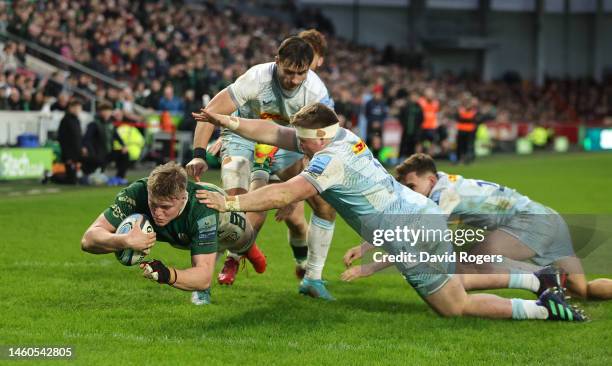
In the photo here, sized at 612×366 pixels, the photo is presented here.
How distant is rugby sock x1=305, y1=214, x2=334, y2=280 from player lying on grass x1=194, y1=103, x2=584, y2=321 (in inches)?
47.1

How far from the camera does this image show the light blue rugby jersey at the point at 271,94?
9.42 meters

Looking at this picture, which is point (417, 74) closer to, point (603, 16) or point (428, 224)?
point (603, 16)

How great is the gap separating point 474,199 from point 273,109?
2032 millimetres

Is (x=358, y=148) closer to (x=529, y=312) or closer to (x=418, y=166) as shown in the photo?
(x=418, y=166)

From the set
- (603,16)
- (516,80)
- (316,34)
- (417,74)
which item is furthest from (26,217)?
(603,16)

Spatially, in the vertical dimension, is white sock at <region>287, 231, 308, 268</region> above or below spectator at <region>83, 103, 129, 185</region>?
below

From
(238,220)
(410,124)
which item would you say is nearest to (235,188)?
(238,220)

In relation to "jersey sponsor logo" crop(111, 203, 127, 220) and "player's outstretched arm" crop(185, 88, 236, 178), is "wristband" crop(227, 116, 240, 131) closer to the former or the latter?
"player's outstretched arm" crop(185, 88, 236, 178)

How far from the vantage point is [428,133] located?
30.0 m

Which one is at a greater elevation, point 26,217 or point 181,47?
point 181,47

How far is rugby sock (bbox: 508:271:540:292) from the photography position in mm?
8562

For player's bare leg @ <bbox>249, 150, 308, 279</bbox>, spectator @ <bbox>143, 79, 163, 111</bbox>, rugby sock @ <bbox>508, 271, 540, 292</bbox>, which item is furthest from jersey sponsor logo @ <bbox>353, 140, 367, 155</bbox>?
spectator @ <bbox>143, 79, 163, 111</bbox>

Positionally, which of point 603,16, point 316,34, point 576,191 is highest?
point 603,16

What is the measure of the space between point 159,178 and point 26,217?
7.81 meters
